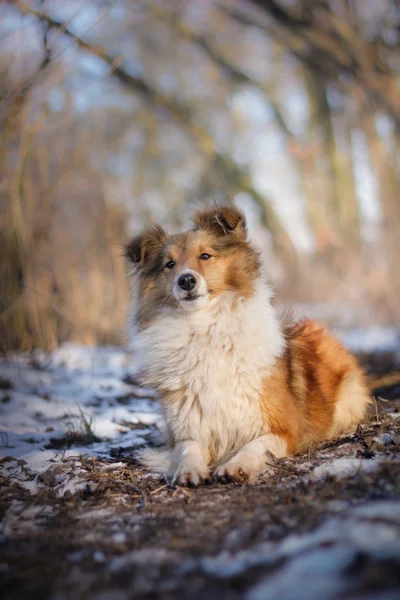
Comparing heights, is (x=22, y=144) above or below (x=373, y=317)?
above

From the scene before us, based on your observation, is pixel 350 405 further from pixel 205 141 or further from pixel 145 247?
pixel 205 141

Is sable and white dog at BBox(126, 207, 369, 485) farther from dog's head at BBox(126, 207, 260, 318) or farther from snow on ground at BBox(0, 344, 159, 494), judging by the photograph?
snow on ground at BBox(0, 344, 159, 494)

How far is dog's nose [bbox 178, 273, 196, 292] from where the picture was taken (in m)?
3.96

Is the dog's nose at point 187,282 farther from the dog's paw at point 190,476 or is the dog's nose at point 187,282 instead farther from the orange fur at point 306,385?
the dog's paw at point 190,476

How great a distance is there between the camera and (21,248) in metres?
6.81

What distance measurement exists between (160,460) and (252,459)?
0.77 m

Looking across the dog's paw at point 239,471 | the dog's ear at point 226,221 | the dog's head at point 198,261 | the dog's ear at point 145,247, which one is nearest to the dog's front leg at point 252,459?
the dog's paw at point 239,471

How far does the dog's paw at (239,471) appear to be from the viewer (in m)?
3.21

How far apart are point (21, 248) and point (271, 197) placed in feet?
48.7

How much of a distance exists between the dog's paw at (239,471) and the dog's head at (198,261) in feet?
3.96

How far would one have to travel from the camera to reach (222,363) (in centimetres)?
384

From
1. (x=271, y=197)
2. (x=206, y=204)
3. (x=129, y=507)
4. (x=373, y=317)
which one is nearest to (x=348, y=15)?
(x=373, y=317)

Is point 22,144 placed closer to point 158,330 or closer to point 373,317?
point 158,330

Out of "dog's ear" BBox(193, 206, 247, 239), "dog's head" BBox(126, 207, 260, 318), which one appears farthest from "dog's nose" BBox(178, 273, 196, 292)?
"dog's ear" BBox(193, 206, 247, 239)
